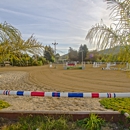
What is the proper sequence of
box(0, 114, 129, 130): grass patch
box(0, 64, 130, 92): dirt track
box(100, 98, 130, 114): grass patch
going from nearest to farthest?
box(0, 114, 129, 130): grass patch → box(100, 98, 130, 114): grass patch → box(0, 64, 130, 92): dirt track

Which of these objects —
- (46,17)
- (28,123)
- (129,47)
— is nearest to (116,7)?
(129,47)

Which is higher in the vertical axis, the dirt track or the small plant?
the small plant

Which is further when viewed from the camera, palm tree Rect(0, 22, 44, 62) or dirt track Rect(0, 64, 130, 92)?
dirt track Rect(0, 64, 130, 92)

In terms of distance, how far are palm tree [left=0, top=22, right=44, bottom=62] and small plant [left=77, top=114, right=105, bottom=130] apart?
6.02 feet

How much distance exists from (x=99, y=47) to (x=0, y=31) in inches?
87.8

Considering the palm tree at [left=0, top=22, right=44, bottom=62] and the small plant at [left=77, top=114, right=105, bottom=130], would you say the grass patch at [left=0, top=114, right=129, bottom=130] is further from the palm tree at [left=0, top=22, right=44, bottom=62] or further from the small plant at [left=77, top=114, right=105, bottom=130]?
the palm tree at [left=0, top=22, right=44, bottom=62]

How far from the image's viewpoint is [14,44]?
10.9 feet

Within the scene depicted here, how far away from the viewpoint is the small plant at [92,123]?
269 centimetres

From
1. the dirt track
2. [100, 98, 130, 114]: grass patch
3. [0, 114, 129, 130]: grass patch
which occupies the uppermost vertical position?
[0, 114, 129, 130]: grass patch

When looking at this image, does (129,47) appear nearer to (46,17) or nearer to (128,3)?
(128,3)

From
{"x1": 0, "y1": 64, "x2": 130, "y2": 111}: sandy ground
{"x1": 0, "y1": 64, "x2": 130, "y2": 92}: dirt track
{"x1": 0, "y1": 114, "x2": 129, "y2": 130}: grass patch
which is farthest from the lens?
{"x1": 0, "y1": 64, "x2": 130, "y2": 92}: dirt track

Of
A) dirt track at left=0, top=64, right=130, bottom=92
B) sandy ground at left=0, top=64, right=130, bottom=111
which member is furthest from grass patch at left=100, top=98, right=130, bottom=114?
dirt track at left=0, top=64, right=130, bottom=92

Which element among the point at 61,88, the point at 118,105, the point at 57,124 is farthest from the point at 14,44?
the point at 61,88

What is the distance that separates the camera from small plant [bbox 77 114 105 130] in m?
2.69
